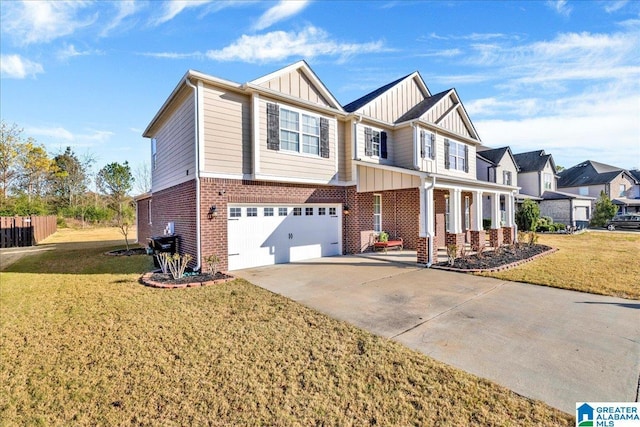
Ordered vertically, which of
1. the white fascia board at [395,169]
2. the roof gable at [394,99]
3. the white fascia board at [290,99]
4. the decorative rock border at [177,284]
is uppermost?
the roof gable at [394,99]

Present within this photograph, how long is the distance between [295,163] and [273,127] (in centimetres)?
148

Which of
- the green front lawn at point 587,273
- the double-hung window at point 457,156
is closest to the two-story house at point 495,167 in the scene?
the double-hung window at point 457,156

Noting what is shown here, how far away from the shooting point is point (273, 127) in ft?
33.1

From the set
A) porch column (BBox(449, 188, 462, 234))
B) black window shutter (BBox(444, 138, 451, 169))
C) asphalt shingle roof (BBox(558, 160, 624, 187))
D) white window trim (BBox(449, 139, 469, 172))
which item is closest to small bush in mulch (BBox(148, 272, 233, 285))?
porch column (BBox(449, 188, 462, 234))

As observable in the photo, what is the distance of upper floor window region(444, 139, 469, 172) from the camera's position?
15438mm

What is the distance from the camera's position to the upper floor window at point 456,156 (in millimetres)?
15438

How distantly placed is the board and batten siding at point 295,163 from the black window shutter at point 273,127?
0.35 ft

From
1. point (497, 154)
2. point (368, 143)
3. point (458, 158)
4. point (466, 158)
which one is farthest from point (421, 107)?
point (497, 154)

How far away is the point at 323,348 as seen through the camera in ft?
13.8

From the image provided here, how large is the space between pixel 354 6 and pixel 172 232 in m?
10.2

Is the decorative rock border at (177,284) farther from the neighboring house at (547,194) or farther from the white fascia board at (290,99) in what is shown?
the neighboring house at (547,194)

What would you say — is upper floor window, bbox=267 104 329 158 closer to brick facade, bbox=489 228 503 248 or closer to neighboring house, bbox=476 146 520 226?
brick facade, bbox=489 228 503 248

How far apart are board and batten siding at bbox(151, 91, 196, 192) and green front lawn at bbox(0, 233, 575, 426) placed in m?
5.13

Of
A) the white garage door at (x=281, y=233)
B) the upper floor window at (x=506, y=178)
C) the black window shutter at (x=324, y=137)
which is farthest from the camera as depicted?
the upper floor window at (x=506, y=178)
